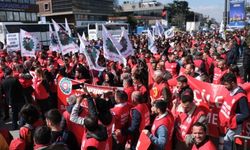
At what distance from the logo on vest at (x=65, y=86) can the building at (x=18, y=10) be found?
130 ft

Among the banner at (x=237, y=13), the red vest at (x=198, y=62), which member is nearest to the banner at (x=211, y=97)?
the red vest at (x=198, y=62)

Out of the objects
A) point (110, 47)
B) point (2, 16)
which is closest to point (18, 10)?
point (2, 16)

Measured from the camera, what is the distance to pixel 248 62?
11.5 metres

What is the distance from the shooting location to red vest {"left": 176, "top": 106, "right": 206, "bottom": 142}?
4.41 m

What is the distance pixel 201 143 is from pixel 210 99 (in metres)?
2.22

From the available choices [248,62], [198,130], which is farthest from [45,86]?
[248,62]

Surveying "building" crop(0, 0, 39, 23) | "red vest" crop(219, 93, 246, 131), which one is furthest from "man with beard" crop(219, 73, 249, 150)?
"building" crop(0, 0, 39, 23)

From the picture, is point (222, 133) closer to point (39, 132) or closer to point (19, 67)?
point (39, 132)

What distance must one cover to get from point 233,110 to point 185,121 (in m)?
0.70

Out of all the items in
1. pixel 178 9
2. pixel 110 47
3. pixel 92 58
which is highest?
pixel 178 9

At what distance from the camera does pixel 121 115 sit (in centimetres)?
500

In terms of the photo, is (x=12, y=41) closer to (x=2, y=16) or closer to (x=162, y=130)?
(x=162, y=130)

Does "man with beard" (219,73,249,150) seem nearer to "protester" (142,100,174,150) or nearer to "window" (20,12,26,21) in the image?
"protester" (142,100,174,150)

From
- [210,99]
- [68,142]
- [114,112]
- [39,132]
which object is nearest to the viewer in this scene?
[39,132]
